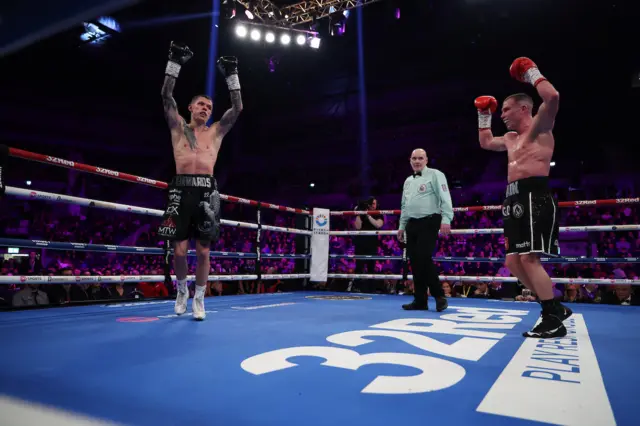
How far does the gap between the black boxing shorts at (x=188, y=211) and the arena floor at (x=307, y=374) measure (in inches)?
22.1

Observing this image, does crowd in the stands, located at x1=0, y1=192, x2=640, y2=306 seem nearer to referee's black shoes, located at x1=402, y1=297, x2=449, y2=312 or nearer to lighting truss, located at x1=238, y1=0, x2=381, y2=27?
referee's black shoes, located at x1=402, y1=297, x2=449, y2=312

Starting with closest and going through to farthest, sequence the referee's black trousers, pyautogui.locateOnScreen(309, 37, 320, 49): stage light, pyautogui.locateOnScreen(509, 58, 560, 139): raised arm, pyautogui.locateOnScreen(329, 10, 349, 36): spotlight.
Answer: pyautogui.locateOnScreen(509, 58, 560, 139): raised arm, the referee's black trousers, pyautogui.locateOnScreen(329, 10, 349, 36): spotlight, pyautogui.locateOnScreen(309, 37, 320, 49): stage light

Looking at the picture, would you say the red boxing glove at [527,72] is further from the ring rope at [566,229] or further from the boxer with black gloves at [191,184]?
the ring rope at [566,229]

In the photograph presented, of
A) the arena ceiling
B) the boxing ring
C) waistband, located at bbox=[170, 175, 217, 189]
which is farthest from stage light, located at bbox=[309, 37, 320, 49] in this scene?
the boxing ring

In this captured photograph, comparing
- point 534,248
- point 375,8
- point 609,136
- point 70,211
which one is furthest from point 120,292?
point 609,136

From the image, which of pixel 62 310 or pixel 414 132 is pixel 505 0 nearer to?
pixel 414 132

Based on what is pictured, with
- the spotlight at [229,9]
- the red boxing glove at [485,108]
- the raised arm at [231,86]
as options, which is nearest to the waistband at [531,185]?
the red boxing glove at [485,108]

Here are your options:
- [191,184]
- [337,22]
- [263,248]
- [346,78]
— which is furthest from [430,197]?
[263,248]

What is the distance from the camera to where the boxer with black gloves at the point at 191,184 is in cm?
250

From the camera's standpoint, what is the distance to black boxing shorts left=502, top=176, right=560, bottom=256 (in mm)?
2082

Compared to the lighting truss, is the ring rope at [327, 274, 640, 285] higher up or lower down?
lower down

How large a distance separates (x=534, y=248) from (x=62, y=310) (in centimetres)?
284

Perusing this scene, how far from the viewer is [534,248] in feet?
6.76

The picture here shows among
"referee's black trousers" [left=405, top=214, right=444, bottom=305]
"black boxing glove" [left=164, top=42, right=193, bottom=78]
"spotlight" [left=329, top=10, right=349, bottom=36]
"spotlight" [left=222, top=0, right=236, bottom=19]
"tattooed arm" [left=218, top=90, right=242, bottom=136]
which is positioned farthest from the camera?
"spotlight" [left=329, top=10, right=349, bottom=36]
